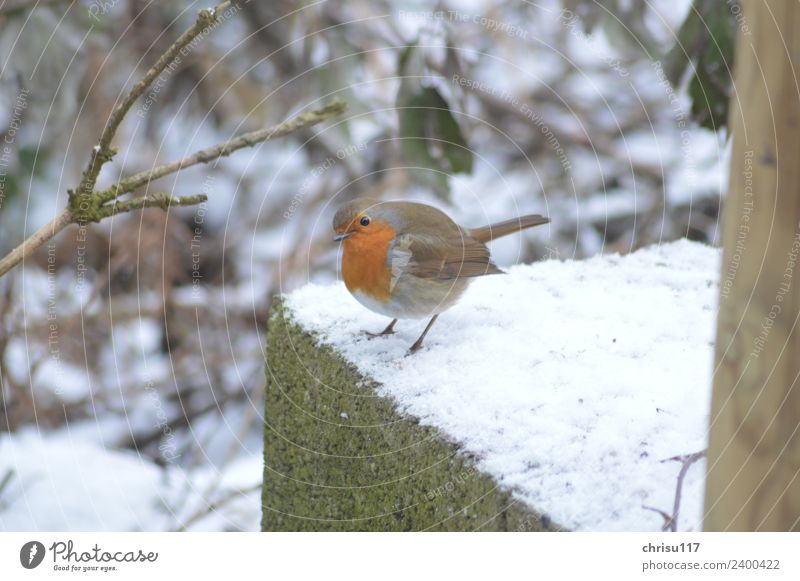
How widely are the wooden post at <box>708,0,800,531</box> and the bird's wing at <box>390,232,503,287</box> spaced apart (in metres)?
0.55

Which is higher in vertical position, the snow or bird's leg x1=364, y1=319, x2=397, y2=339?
bird's leg x1=364, y1=319, x2=397, y2=339

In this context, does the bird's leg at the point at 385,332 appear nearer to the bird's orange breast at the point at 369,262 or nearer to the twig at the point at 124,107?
the bird's orange breast at the point at 369,262

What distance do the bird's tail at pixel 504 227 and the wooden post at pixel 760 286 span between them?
690 mm

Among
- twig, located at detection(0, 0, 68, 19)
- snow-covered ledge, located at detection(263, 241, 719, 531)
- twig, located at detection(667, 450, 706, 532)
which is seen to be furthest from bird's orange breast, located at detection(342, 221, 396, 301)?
twig, located at detection(0, 0, 68, 19)

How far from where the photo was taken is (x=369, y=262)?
1362mm

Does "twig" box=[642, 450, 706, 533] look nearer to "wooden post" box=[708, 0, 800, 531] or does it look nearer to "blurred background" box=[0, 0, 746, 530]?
"wooden post" box=[708, 0, 800, 531]

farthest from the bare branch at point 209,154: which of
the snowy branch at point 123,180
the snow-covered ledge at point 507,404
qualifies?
the snow-covered ledge at point 507,404

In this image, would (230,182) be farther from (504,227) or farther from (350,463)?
(350,463)

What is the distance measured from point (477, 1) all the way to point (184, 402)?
1.55 m

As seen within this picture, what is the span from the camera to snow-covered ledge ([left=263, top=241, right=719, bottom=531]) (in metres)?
1.01

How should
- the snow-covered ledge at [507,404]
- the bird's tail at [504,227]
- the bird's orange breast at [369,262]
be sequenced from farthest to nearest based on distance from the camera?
the bird's tail at [504,227] < the bird's orange breast at [369,262] < the snow-covered ledge at [507,404]

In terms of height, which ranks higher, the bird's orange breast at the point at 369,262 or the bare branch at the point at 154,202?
the bare branch at the point at 154,202

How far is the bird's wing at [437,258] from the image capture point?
1395 millimetres

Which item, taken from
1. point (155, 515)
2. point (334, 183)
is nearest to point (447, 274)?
point (155, 515)
